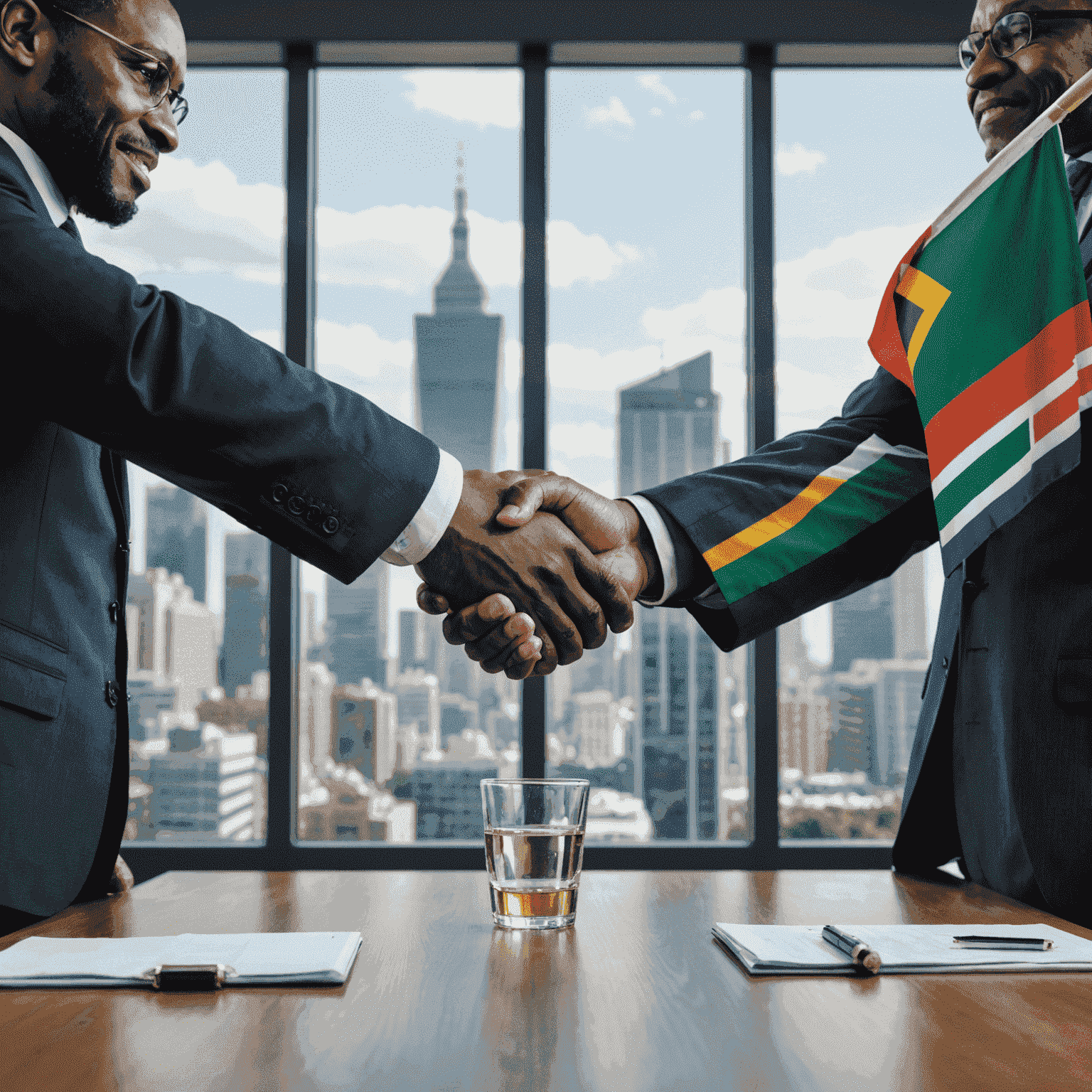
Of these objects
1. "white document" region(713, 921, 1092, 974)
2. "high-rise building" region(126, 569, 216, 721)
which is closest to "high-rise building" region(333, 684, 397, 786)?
"high-rise building" region(126, 569, 216, 721)

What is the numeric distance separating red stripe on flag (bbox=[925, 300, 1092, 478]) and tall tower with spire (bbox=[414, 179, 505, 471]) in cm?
174

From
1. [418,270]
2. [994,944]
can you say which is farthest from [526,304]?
[994,944]

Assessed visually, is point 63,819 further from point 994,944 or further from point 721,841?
point 721,841

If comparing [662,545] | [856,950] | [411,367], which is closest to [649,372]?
[411,367]

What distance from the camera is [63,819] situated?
1.29m

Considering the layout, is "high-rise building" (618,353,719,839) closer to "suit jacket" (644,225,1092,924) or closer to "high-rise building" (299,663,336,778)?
"high-rise building" (299,663,336,778)

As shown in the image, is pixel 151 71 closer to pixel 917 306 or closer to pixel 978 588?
pixel 917 306

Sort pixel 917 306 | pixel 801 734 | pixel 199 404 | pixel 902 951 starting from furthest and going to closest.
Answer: pixel 801 734 < pixel 917 306 < pixel 199 404 < pixel 902 951

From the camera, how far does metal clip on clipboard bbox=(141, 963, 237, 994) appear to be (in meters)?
0.62

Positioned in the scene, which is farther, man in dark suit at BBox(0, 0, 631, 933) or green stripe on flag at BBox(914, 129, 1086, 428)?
green stripe on flag at BBox(914, 129, 1086, 428)

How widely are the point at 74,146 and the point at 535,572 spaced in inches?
36.1

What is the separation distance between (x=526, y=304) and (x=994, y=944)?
7.97 ft

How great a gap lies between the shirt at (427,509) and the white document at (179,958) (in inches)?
22.6

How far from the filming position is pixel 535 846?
2.59 feet
